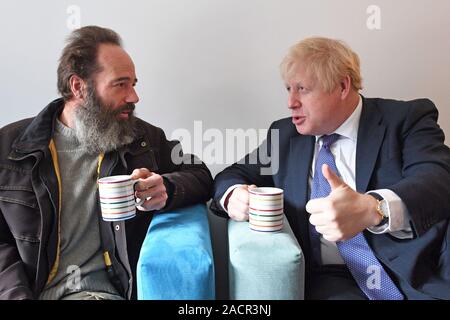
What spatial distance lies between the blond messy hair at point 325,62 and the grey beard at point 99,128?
24.4 inches

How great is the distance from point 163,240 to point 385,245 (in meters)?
0.68

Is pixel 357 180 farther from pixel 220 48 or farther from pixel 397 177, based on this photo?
pixel 220 48

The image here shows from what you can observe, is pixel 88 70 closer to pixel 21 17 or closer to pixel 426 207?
pixel 21 17

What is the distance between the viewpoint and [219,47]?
184 cm

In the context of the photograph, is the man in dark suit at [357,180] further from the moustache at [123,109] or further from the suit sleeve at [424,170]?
the moustache at [123,109]

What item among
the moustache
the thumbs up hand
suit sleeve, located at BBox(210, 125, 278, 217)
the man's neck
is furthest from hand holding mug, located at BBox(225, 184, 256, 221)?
the man's neck

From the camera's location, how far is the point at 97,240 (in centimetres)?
147

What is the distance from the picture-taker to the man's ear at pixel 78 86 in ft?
5.03

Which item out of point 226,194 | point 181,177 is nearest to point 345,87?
point 226,194

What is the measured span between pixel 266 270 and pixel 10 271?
784 millimetres

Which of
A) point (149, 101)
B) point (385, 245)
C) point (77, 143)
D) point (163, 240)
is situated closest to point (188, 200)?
point (163, 240)

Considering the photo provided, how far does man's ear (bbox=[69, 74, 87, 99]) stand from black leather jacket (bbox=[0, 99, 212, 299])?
9 cm

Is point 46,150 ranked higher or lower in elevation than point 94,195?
higher
